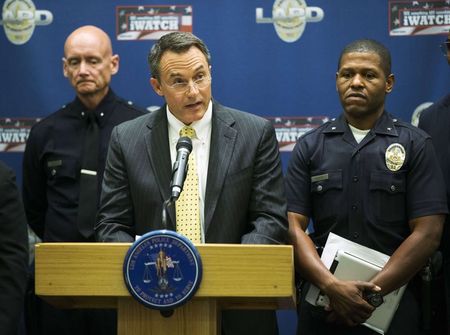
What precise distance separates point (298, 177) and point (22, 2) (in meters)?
2.22

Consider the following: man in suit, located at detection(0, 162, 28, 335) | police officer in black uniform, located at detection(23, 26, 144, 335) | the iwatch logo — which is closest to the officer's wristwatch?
man in suit, located at detection(0, 162, 28, 335)

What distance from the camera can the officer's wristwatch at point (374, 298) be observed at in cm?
371

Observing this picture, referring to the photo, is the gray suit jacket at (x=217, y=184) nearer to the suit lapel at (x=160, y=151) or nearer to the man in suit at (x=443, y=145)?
the suit lapel at (x=160, y=151)

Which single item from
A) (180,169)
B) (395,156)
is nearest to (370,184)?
(395,156)

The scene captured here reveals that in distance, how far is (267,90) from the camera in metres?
5.11

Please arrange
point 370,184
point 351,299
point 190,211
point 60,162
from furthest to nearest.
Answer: point 60,162
point 370,184
point 351,299
point 190,211

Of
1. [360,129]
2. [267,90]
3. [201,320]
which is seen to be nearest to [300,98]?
[267,90]

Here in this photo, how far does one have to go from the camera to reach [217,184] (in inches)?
133

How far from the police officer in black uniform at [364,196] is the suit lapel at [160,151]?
2.55 ft

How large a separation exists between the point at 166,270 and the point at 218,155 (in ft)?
2.92

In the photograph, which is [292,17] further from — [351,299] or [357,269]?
[351,299]

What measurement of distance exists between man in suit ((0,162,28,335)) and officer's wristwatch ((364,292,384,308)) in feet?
4.65

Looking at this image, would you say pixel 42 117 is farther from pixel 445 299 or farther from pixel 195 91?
pixel 445 299

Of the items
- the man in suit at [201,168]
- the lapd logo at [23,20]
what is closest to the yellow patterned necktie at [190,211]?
the man in suit at [201,168]
